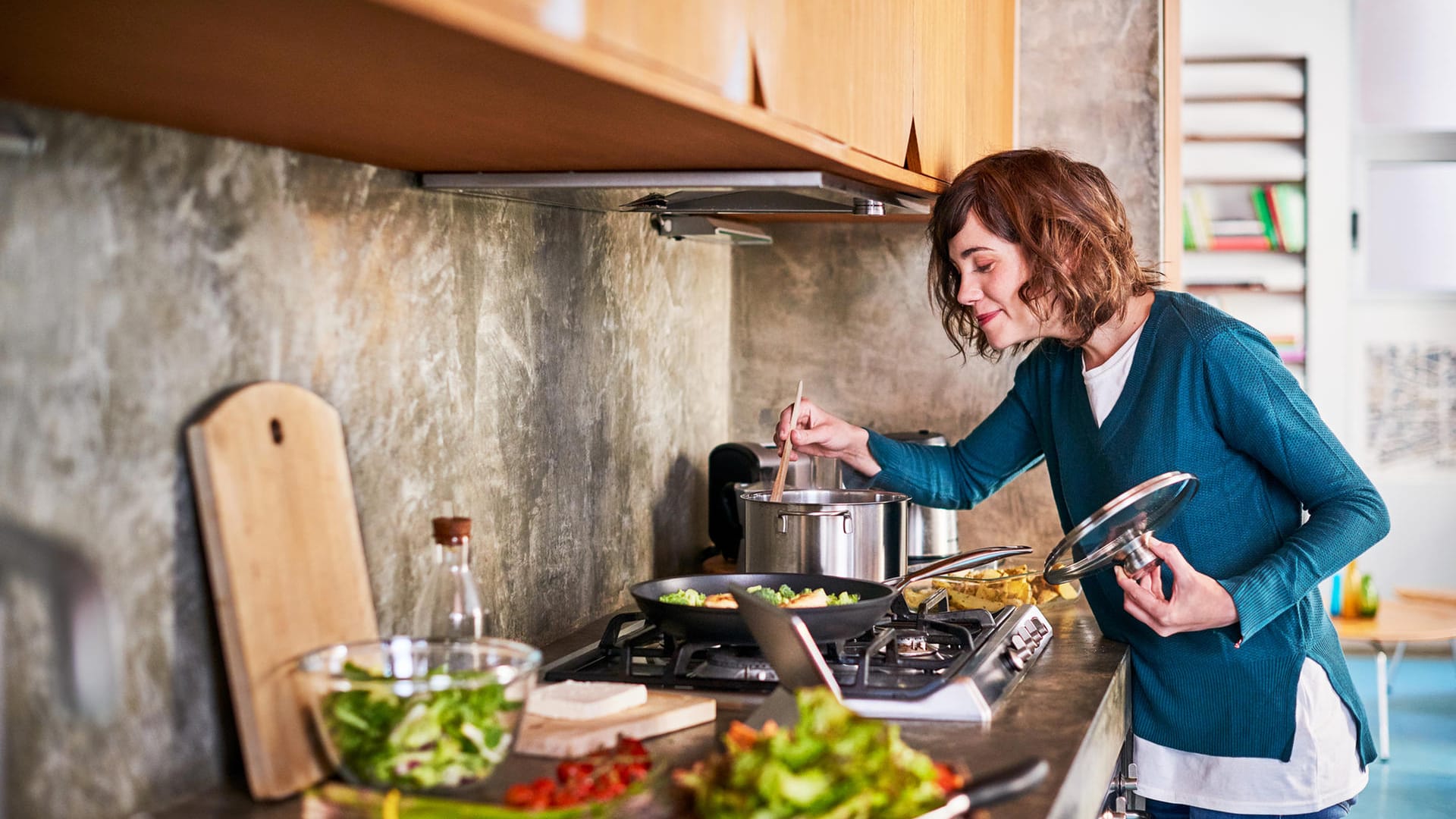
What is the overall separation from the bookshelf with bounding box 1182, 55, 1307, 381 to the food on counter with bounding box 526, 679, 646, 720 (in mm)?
4705

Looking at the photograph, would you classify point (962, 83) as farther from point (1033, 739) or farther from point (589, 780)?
point (589, 780)

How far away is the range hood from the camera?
1545 millimetres

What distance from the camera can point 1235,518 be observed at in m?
1.84

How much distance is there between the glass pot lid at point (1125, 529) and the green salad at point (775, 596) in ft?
0.88

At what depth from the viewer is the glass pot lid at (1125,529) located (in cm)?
161

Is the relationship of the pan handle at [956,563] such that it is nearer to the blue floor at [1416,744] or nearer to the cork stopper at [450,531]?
the cork stopper at [450,531]

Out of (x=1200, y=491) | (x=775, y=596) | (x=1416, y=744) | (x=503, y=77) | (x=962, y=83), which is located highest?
(x=962, y=83)

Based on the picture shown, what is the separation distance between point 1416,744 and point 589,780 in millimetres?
4358

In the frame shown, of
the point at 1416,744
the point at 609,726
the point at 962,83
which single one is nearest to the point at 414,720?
the point at 609,726

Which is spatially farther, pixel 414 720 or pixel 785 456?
pixel 785 456

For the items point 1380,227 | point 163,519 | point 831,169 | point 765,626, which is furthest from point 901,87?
point 1380,227

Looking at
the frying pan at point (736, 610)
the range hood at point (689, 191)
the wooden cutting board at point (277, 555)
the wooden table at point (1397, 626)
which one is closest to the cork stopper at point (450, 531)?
the wooden cutting board at point (277, 555)

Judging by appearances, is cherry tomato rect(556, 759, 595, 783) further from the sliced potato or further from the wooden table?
the wooden table

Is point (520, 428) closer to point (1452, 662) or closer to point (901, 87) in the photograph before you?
point (901, 87)
